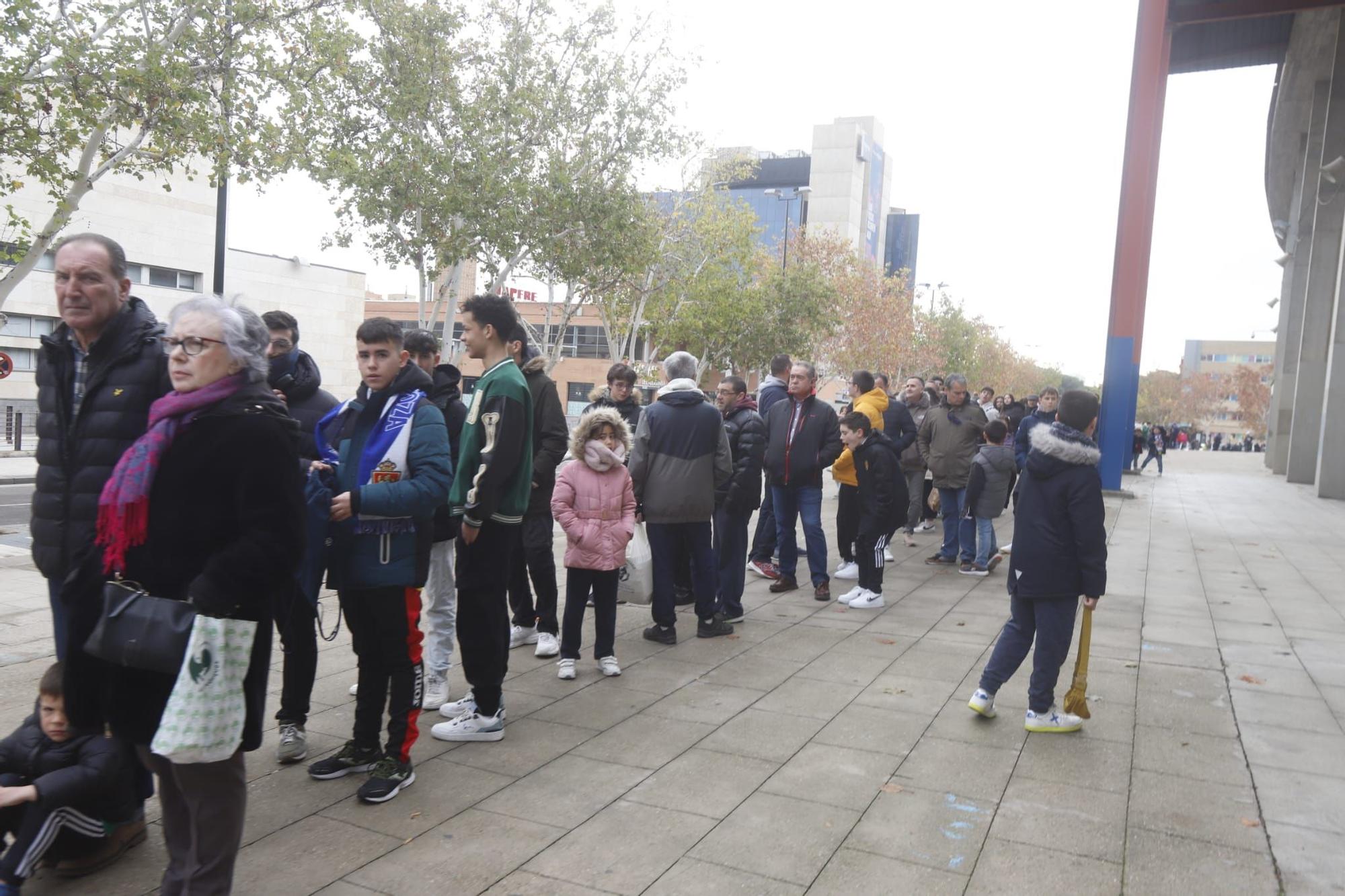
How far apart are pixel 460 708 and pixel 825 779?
1.80 meters

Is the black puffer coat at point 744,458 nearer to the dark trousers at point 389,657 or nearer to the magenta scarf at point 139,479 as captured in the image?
the dark trousers at point 389,657

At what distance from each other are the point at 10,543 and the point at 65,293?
9.01 metres

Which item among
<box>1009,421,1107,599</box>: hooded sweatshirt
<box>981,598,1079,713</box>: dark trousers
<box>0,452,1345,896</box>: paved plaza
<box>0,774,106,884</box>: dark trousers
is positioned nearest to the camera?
<box>0,774,106,884</box>: dark trousers

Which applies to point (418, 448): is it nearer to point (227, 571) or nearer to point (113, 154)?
point (227, 571)

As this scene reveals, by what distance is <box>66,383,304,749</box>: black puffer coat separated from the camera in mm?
2664

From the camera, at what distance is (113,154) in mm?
12891

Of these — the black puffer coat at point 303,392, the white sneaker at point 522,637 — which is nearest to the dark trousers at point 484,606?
the black puffer coat at point 303,392

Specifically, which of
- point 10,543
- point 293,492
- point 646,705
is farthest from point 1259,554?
point 10,543

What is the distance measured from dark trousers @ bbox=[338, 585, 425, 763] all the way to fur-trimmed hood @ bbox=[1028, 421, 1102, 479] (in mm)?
3115

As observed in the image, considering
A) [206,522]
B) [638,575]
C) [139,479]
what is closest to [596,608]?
[638,575]

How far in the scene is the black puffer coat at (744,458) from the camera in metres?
7.23

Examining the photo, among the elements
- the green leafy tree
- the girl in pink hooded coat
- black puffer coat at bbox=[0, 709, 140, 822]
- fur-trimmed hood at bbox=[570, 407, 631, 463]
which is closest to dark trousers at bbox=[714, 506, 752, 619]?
the girl in pink hooded coat

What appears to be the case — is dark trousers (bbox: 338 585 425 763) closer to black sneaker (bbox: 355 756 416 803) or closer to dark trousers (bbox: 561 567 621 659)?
black sneaker (bbox: 355 756 416 803)

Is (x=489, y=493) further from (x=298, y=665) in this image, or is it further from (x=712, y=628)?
(x=712, y=628)
